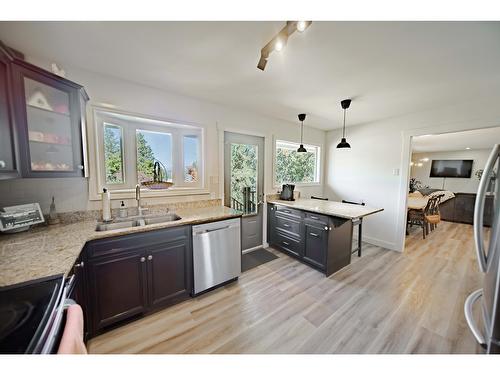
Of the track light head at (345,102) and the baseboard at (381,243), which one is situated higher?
the track light head at (345,102)

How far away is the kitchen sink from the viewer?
1733 mm

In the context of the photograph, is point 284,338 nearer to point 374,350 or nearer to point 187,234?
point 374,350

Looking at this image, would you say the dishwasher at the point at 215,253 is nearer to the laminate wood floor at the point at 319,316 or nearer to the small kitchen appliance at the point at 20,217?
the laminate wood floor at the point at 319,316

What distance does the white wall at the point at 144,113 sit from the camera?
5.28 feet

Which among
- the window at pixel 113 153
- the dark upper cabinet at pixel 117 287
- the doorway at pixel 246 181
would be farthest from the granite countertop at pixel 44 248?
the doorway at pixel 246 181

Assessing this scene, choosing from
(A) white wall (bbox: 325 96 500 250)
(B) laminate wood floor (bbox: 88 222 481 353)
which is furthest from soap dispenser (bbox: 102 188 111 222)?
(A) white wall (bbox: 325 96 500 250)

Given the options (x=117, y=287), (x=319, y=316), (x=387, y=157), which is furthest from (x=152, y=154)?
(x=387, y=157)

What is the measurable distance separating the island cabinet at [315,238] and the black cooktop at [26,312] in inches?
93.6

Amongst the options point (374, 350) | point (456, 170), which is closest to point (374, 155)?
point (374, 350)

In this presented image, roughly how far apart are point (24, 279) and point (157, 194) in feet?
4.50

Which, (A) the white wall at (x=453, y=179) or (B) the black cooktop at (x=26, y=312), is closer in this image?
(B) the black cooktop at (x=26, y=312)

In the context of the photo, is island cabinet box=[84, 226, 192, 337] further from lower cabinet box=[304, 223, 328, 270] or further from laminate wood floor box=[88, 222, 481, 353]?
lower cabinet box=[304, 223, 328, 270]

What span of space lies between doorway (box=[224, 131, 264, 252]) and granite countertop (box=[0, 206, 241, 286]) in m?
1.28

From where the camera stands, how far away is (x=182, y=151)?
241cm
